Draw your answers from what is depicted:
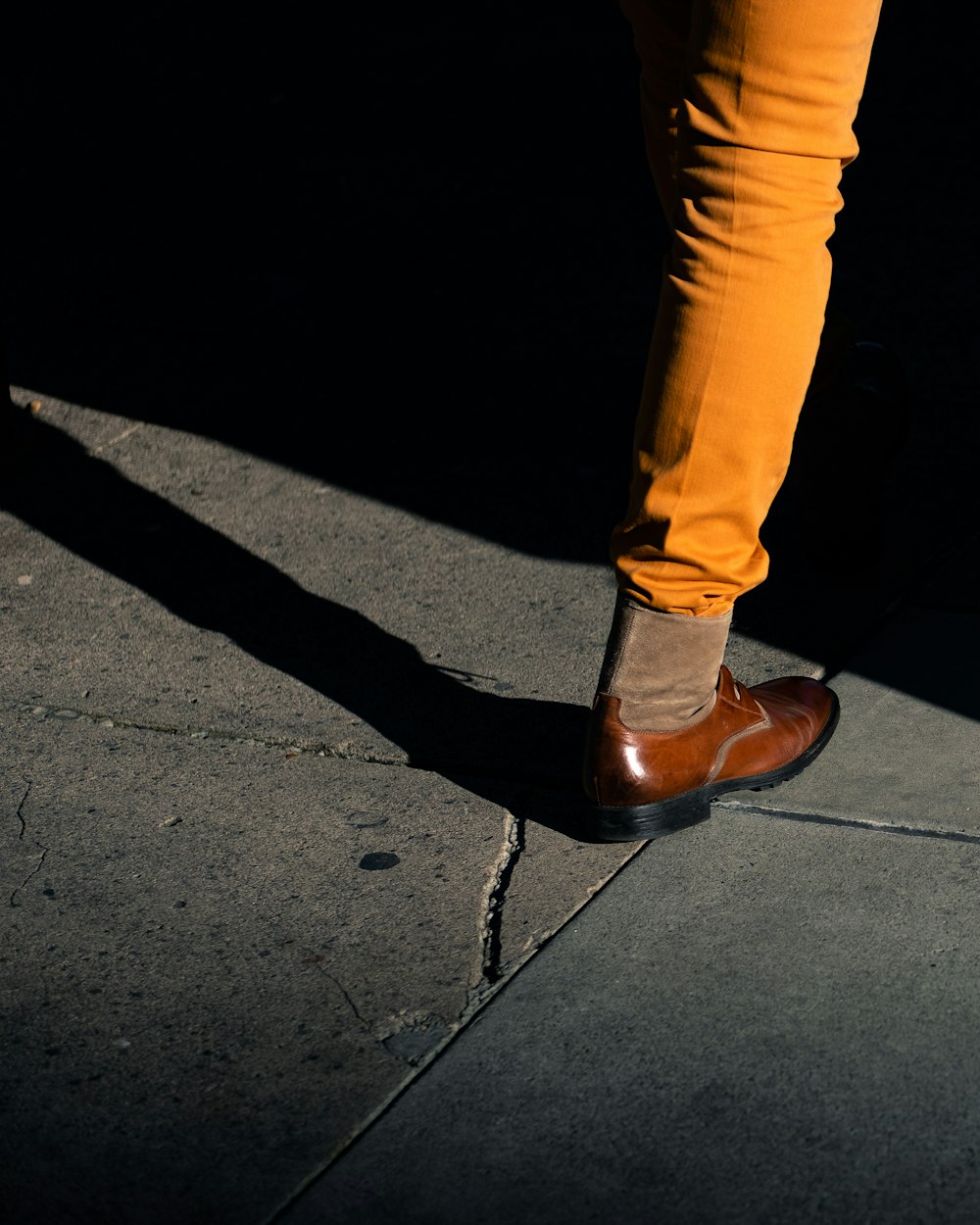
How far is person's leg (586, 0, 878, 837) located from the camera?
193cm

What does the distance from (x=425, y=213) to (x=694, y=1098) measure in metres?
4.01

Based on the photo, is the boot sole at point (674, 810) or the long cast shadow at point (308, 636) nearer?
the boot sole at point (674, 810)

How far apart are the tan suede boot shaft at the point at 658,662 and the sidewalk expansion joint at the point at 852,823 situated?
0.64ft

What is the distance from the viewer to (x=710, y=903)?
84.4 inches

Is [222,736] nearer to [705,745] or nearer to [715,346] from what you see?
[705,745]

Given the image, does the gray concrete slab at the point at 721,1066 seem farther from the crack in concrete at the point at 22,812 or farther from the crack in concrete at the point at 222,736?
the crack in concrete at the point at 22,812

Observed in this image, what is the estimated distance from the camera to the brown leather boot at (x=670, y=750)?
7.27ft

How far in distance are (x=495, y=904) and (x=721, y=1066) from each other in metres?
0.44

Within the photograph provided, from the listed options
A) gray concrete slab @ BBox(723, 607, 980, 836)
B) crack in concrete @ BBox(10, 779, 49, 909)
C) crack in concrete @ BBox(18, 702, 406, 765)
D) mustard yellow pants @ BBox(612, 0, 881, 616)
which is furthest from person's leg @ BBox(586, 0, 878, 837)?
crack in concrete @ BBox(10, 779, 49, 909)

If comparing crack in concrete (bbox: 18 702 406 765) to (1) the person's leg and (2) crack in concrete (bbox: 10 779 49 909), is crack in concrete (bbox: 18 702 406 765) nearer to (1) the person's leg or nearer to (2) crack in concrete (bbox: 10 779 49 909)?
(2) crack in concrete (bbox: 10 779 49 909)

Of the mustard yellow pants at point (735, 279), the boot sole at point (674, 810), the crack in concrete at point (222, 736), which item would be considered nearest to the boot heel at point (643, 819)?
the boot sole at point (674, 810)

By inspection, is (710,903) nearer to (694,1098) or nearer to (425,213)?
(694,1098)

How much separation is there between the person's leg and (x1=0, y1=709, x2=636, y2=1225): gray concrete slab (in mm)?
213

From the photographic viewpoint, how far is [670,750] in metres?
2.24
